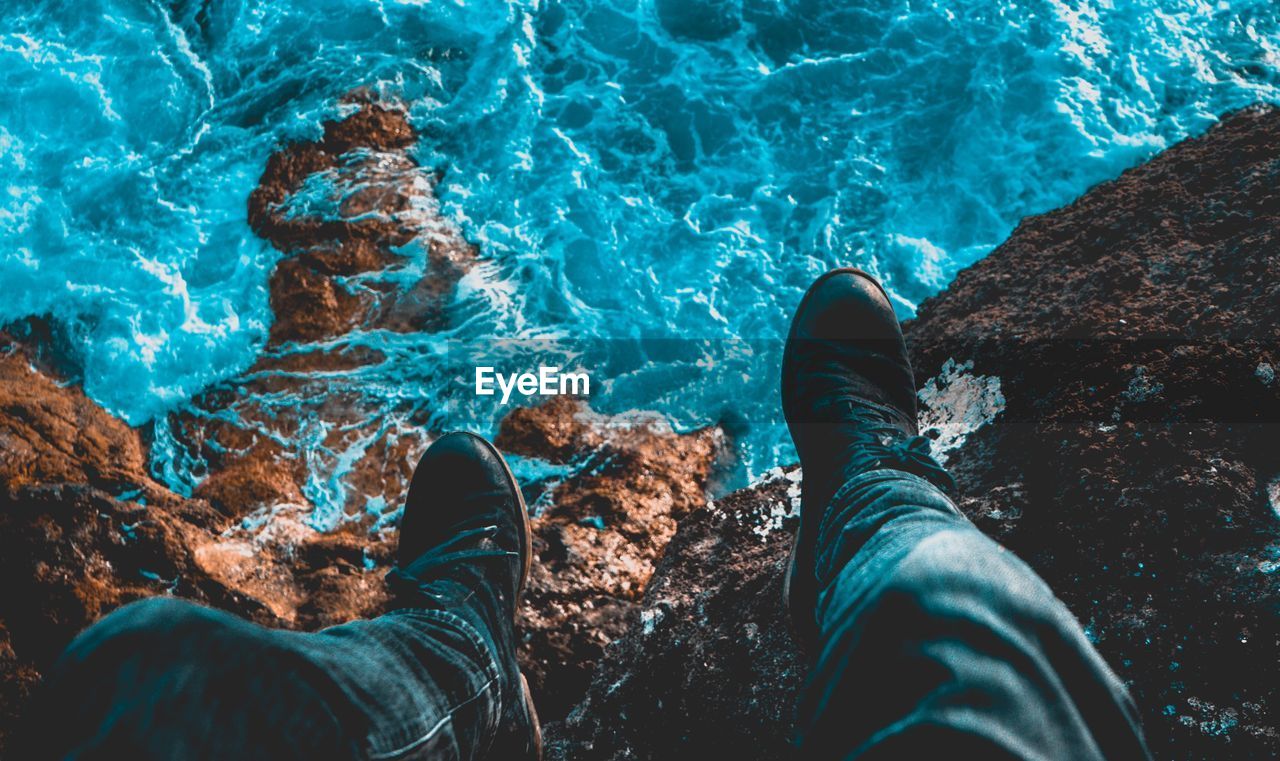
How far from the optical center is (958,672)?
1026mm

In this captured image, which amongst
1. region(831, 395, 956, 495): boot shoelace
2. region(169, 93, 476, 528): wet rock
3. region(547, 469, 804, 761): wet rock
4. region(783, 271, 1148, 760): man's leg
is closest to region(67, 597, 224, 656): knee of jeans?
region(783, 271, 1148, 760): man's leg

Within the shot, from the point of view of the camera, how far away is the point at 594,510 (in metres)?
2.78

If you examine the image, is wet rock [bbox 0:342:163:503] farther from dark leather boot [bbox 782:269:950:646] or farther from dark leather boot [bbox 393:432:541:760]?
dark leather boot [bbox 782:269:950:646]

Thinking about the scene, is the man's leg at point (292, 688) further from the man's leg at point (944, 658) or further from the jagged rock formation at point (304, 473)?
the man's leg at point (944, 658)

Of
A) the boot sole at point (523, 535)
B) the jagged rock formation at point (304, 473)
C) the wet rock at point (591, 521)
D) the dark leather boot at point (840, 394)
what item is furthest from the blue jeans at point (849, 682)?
the jagged rock formation at point (304, 473)

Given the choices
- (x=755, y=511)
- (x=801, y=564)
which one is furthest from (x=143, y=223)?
(x=801, y=564)

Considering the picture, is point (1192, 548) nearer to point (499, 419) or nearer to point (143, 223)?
point (499, 419)

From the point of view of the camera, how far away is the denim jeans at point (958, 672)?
982 mm

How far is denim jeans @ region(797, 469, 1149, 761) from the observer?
98 centimetres

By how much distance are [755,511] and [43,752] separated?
1946 mm

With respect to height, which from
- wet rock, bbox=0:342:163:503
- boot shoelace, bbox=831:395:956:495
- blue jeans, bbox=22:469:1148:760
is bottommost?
wet rock, bbox=0:342:163:503

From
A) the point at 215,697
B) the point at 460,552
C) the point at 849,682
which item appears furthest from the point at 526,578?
the point at 849,682

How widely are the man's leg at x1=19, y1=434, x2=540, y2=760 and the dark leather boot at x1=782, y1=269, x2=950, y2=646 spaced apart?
0.79 meters

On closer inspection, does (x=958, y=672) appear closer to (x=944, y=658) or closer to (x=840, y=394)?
(x=944, y=658)
